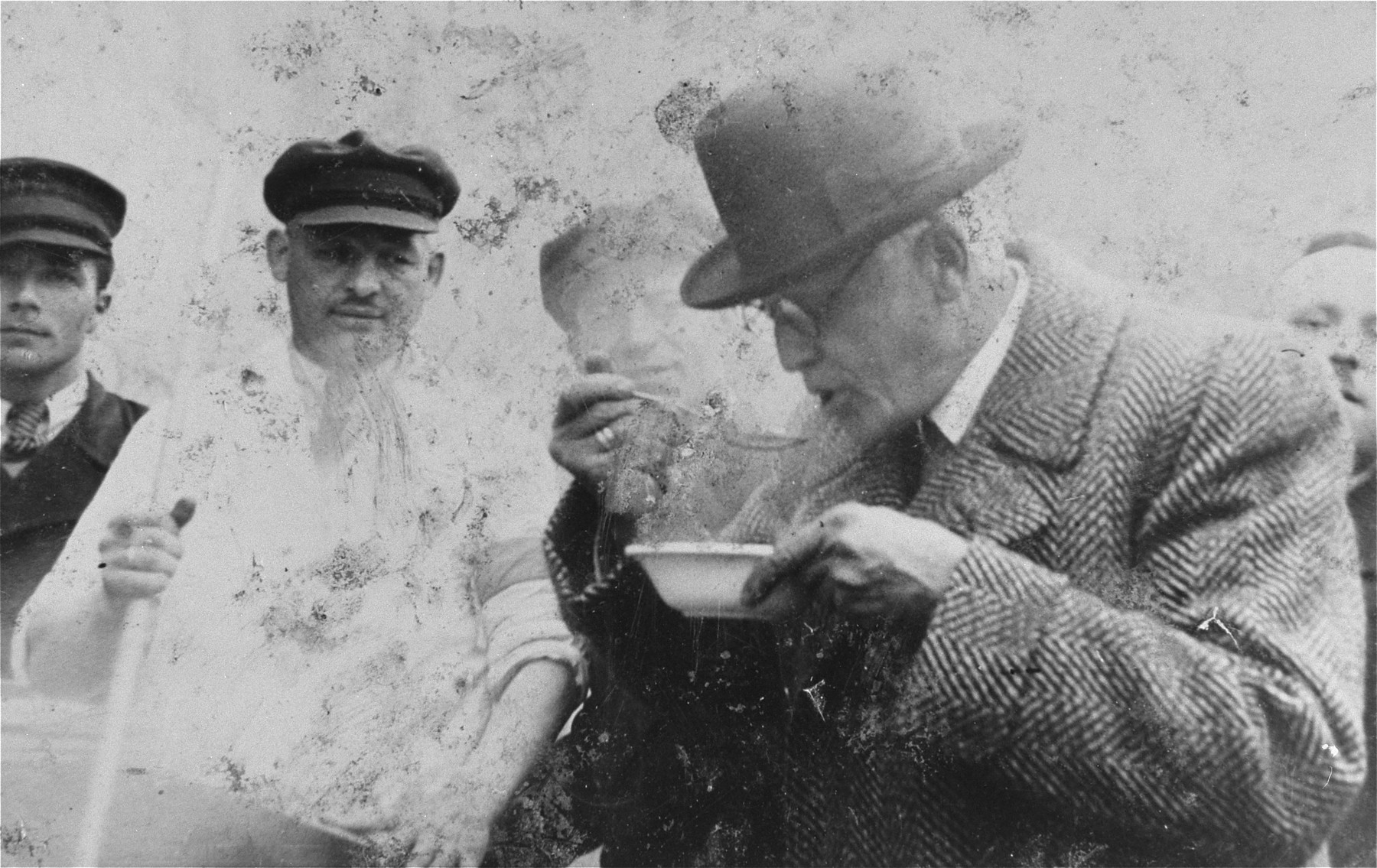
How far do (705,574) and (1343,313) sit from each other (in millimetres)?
1449

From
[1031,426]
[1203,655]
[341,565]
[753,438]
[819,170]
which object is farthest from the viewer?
[341,565]

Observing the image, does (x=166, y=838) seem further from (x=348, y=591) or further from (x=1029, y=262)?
(x=1029, y=262)

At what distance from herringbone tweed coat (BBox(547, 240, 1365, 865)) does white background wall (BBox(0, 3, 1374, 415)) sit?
0.99 feet

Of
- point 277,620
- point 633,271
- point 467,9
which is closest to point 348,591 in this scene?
point 277,620

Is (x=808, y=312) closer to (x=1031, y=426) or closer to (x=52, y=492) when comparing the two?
(x=1031, y=426)

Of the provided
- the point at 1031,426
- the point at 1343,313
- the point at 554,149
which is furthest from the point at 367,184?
the point at 1343,313

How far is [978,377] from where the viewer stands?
105 inches

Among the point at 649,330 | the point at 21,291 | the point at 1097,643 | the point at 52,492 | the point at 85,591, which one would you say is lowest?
the point at 1097,643

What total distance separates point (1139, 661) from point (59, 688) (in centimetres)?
238

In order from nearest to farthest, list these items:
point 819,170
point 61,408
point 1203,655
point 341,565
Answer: point 1203,655, point 819,170, point 341,565, point 61,408

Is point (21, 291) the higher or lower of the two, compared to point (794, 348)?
higher

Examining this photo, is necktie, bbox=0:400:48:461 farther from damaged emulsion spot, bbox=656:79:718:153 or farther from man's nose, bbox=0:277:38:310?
damaged emulsion spot, bbox=656:79:718:153

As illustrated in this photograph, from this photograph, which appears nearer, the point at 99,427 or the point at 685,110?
the point at 685,110

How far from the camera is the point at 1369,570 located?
8.55 feet
